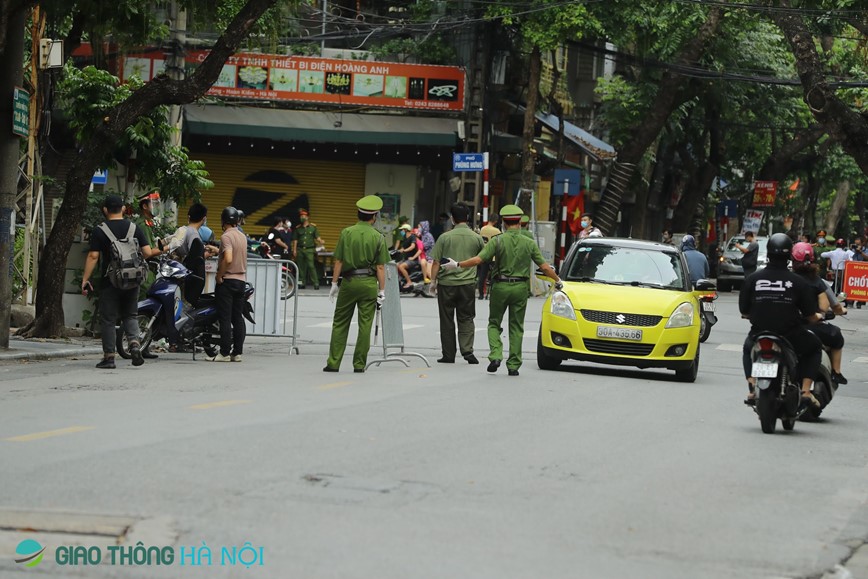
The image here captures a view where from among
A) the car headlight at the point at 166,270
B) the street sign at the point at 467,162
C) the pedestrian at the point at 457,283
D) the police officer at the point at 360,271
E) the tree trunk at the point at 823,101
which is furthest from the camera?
the street sign at the point at 467,162

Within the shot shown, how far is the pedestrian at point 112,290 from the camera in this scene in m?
15.5

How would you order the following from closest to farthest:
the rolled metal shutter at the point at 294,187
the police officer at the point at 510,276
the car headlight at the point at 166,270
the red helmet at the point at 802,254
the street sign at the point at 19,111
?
the red helmet at the point at 802,254 → the police officer at the point at 510,276 → the street sign at the point at 19,111 → the car headlight at the point at 166,270 → the rolled metal shutter at the point at 294,187

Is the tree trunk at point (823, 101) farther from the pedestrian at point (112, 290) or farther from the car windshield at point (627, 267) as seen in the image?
→ the pedestrian at point (112, 290)

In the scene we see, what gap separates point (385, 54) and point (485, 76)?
2982 millimetres

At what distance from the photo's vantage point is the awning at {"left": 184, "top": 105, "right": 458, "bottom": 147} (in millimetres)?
36625

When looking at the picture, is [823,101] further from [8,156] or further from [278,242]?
[8,156]

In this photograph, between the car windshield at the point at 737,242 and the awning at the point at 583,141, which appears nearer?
the awning at the point at 583,141

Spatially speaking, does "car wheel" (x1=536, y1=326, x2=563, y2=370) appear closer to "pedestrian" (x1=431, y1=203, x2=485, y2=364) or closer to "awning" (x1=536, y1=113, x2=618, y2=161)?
"pedestrian" (x1=431, y1=203, x2=485, y2=364)

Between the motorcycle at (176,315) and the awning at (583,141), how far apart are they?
77.7ft

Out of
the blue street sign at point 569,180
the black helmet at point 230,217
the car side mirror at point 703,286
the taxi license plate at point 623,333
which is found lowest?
the taxi license plate at point 623,333

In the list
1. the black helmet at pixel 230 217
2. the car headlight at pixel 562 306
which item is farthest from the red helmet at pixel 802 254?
the black helmet at pixel 230 217

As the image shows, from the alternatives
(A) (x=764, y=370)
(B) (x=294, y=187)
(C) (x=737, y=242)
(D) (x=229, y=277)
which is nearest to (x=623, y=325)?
(D) (x=229, y=277)

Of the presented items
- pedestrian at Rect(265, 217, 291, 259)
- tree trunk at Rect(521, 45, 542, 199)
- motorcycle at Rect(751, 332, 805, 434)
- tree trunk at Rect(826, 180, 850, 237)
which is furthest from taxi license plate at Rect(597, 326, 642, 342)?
tree trunk at Rect(826, 180, 850, 237)

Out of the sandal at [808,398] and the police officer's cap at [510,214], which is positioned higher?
the police officer's cap at [510,214]
